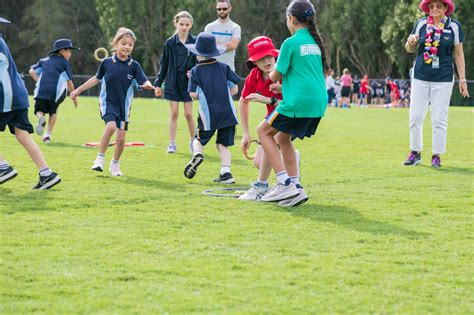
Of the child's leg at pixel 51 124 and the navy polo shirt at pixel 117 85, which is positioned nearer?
the navy polo shirt at pixel 117 85

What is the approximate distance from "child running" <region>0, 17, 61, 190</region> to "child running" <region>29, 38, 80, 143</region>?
21.6ft

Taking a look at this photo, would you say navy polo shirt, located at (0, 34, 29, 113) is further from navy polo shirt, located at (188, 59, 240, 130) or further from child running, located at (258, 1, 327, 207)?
child running, located at (258, 1, 327, 207)

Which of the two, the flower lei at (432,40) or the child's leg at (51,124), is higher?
the flower lei at (432,40)

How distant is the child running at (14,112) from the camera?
9008 millimetres

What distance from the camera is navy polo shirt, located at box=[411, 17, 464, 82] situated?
1200cm

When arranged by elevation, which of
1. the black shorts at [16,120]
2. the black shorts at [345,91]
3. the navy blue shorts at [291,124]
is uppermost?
the navy blue shorts at [291,124]

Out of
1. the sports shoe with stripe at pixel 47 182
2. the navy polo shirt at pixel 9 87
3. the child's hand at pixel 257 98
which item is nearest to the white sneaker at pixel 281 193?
the child's hand at pixel 257 98

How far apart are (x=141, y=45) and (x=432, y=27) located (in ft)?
197

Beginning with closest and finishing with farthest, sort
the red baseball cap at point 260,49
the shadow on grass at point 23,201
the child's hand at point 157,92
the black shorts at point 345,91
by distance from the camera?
the shadow on grass at point 23,201, the red baseball cap at point 260,49, the child's hand at point 157,92, the black shorts at point 345,91

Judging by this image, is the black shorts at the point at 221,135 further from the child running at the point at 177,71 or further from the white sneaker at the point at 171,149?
the white sneaker at the point at 171,149

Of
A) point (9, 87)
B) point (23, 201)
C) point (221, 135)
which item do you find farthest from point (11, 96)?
point (221, 135)

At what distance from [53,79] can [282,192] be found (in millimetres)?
8772

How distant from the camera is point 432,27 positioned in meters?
12.1

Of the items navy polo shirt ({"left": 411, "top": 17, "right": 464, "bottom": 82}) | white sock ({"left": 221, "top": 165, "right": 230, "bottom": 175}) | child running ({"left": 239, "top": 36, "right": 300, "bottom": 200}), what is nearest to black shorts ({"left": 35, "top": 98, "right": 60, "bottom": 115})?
white sock ({"left": 221, "top": 165, "right": 230, "bottom": 175})
